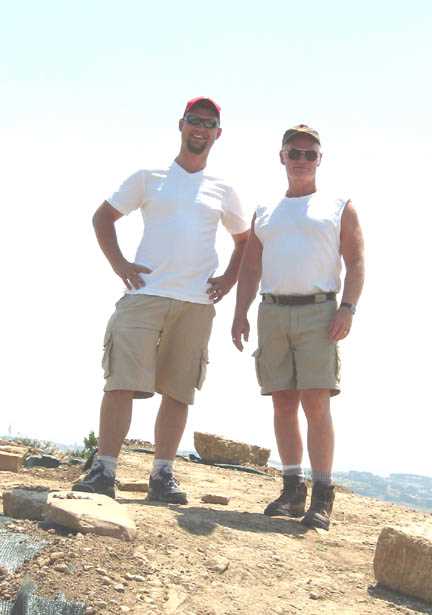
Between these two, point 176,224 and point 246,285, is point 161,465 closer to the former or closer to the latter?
point 246,285

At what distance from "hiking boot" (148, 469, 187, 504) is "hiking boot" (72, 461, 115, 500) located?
0.38 meters

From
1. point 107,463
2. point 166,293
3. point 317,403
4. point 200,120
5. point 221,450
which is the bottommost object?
point 107,463

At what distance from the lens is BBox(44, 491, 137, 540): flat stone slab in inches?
162

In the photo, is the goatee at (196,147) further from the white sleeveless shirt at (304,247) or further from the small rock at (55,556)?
the small rock at (55,556)

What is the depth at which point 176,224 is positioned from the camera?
5.46 meters

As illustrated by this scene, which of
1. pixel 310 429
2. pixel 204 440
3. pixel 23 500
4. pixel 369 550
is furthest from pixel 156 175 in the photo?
pixel 204 440

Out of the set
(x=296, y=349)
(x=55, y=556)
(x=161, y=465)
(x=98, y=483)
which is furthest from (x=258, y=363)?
(x=55, y=556)

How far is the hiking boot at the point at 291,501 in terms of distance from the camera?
5.59m

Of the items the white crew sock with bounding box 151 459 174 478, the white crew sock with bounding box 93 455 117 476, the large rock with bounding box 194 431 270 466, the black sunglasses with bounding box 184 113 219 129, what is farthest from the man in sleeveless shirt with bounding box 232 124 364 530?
the large rock with bounding box 194 431 270 466

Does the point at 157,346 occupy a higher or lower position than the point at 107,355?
higher

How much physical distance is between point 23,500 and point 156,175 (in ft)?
7.42

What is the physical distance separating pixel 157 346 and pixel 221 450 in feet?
15.0

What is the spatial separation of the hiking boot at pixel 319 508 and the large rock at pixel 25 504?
5.52 ft

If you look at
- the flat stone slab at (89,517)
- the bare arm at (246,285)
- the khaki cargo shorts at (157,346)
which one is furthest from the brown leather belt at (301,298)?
the flat stone slab at (89,517)
